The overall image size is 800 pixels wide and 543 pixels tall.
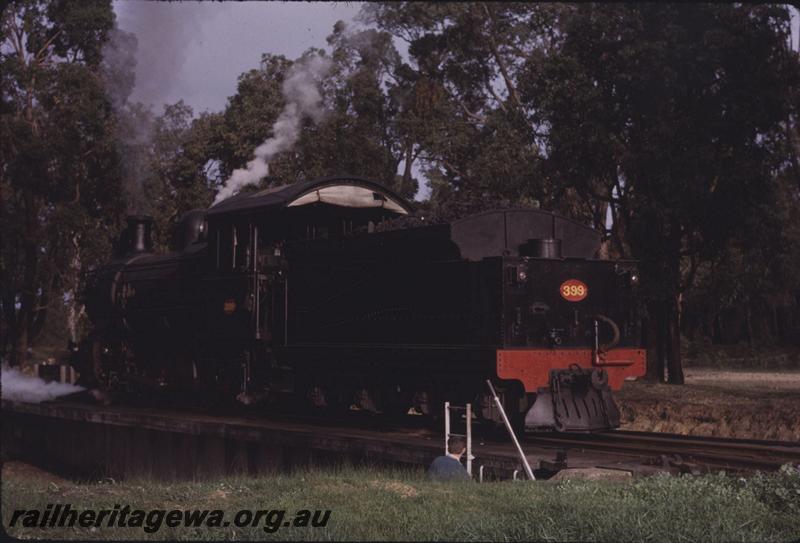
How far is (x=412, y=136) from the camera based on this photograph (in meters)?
36.2

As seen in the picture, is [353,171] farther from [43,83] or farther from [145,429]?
[145,429]

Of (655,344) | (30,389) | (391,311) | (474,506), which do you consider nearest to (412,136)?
(655,344)

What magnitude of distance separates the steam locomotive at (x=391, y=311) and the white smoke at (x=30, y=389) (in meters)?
4.58

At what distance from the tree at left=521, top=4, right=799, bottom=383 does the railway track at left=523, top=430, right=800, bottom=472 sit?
395 inches

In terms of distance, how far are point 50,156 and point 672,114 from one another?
2368 centimetres

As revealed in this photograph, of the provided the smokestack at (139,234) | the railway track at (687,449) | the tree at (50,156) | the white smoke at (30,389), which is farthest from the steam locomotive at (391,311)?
the tree at (50,156)

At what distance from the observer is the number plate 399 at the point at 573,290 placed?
14406 mm

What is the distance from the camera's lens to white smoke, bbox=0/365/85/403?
23406 millimetres

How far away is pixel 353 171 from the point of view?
3403cm

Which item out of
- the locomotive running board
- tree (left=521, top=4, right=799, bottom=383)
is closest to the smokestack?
tree (left=521, top=4, right=799, bottom=383)

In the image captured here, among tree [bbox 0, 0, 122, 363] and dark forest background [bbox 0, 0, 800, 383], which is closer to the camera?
dark forest background [bbox 0, 0, 800, 383]

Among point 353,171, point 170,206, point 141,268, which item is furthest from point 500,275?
point 170,206

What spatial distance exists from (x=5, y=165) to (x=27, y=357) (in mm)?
7579

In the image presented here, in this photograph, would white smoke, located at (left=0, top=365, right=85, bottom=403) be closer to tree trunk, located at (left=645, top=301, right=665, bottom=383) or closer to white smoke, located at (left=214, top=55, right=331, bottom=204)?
white smoke, located at (left=214, top=55, right=331, bottom=204)
